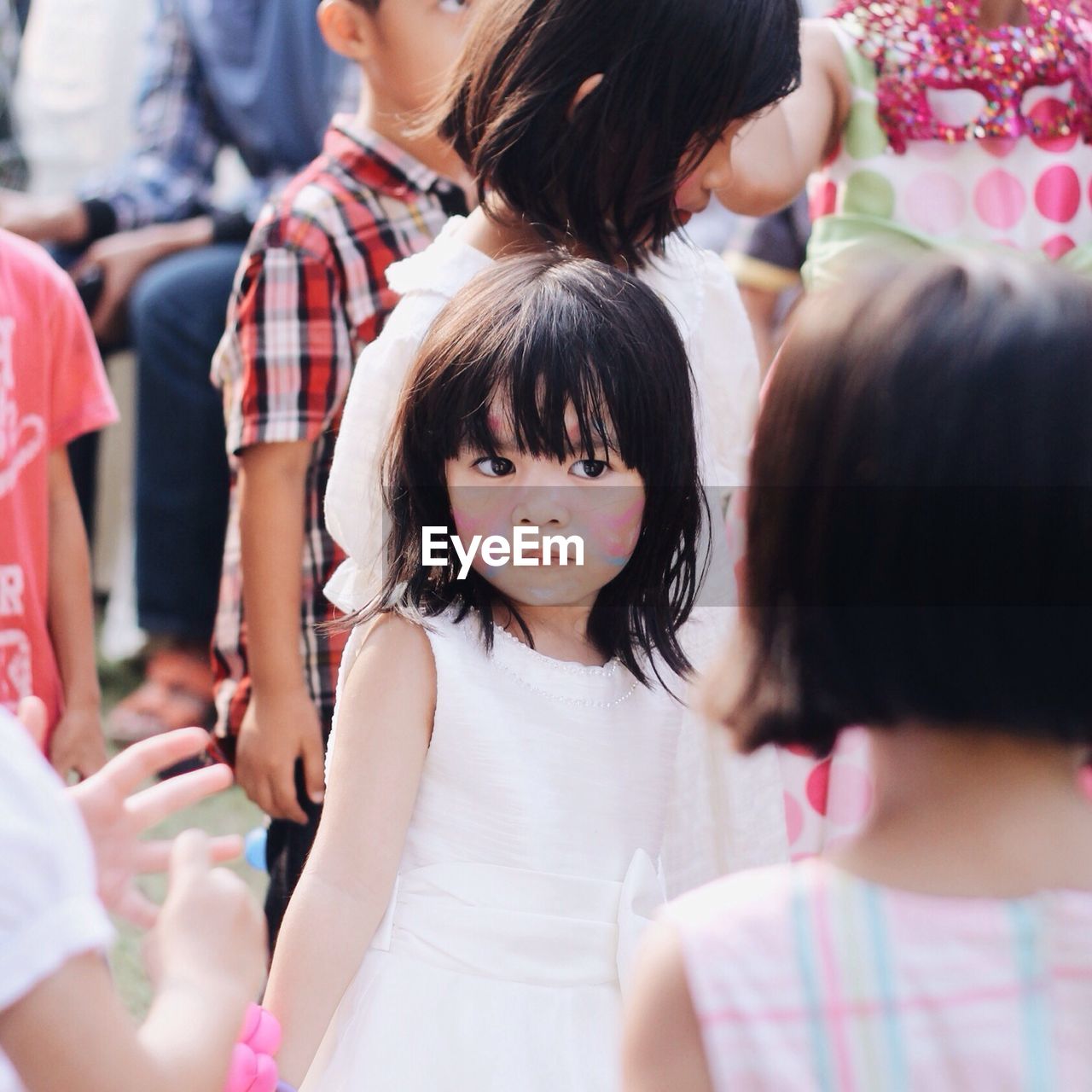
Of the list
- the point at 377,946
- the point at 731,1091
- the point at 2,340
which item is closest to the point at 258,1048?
the point at 377,946

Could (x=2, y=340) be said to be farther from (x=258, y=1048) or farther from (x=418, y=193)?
(x=258, y=1048)

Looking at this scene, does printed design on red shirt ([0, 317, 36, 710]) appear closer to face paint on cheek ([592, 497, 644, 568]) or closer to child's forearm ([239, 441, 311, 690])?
child's forearm ([239, 441, 311, 690])

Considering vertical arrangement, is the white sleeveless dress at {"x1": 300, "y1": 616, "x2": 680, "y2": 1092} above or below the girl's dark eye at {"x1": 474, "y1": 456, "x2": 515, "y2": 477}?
below

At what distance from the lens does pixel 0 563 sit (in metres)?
1.75

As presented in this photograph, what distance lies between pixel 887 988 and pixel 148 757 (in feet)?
1.45

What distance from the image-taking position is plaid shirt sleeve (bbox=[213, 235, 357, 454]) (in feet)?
5.73

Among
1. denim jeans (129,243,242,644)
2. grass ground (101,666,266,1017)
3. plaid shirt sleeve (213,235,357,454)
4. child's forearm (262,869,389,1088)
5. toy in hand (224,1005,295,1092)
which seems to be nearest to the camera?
toy in hand (224,1005,295,1092)

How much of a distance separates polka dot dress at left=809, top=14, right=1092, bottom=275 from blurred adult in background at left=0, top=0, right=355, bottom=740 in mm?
1642

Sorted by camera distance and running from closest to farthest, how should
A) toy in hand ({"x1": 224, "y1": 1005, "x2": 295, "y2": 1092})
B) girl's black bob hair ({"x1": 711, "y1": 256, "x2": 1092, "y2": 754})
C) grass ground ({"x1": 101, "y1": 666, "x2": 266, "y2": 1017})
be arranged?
girl's black bob hair ({"x1": 711, "y1": 256, "x2": 1092, "y2": 754}), toy in hand ({"x1": 224, "y1": 1005, "x2": 295, "y2": 1092}), grass ground ({"x1": 101, "y1": 666, "x2": 266, "y2": 1017})

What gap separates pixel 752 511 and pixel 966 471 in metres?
0.12

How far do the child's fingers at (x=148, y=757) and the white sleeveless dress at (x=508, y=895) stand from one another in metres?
0.34

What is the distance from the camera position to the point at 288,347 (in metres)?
1.75

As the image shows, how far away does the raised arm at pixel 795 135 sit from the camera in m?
1.75

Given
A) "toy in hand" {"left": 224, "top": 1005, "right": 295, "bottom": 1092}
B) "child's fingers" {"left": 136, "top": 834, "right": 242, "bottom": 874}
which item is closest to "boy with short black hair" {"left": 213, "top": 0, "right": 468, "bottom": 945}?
"toy in hand" {"left": 224, "top": 1005, "right": 295, "bottom": 1092}
